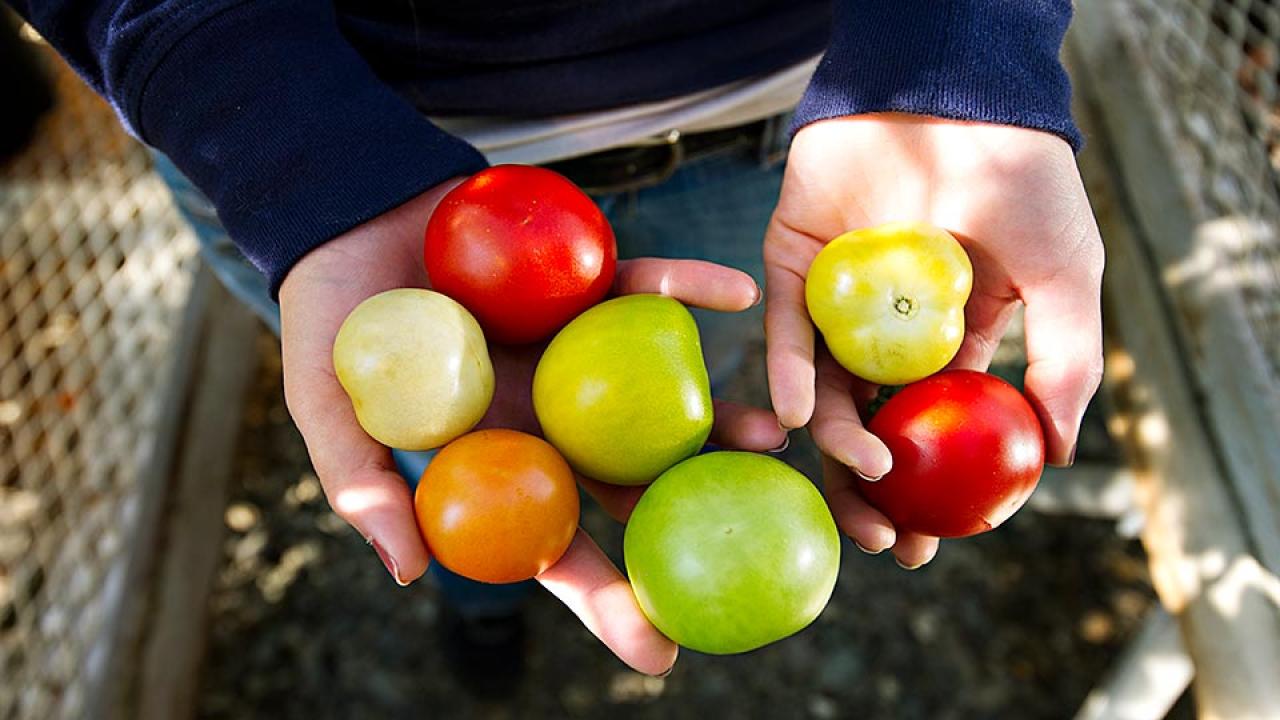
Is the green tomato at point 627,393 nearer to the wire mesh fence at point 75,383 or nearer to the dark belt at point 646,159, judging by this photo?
the dark belt at point 646,159

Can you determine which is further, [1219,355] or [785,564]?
[1219,355]

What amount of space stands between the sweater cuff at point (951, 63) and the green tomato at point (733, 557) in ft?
2.24

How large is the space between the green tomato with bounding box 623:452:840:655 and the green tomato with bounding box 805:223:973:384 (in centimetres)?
32

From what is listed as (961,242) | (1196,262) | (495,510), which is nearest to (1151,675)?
(1196,262)

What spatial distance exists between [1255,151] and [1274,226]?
0.22 metres

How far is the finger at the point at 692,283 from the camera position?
1.72 meters

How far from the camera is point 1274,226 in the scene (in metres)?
2.58

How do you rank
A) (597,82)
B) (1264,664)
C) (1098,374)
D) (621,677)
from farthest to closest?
(621,677), (1264,664), (597,82), (1098,374)

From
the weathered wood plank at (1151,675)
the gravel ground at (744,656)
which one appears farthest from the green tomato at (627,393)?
the gravel ground at (744,656)

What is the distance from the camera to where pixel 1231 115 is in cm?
273

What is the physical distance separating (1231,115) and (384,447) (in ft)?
7.83

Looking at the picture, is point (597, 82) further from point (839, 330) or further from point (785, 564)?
point (785, 564)

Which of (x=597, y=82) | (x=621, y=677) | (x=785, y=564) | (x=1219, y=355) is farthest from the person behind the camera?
(x=621, y=677)

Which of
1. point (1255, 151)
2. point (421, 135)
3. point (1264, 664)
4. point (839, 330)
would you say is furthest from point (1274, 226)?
point (421, 135)
